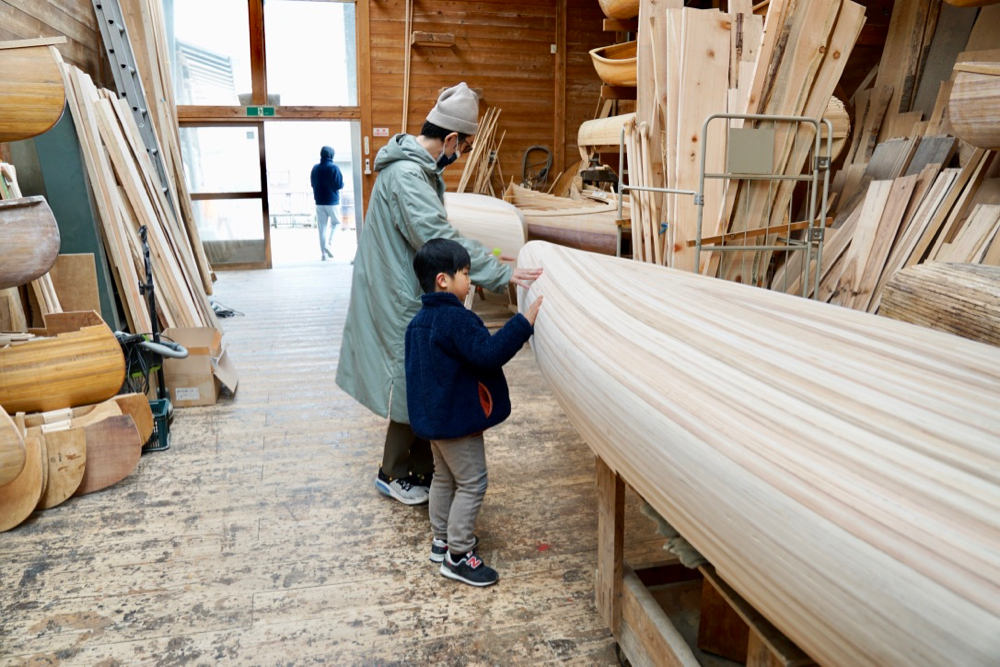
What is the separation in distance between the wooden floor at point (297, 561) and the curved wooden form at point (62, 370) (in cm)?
43

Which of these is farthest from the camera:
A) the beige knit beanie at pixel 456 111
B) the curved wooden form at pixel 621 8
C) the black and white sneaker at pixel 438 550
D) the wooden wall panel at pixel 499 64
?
→ the wooden wall panel at pixel 499 64

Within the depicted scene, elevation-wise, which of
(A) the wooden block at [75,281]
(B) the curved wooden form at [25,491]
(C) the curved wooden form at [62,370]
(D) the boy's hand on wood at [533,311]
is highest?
(D) the boy's hand on wood at [533,311]

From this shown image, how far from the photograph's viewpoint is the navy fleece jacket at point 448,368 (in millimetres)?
2139

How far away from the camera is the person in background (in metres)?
10.0

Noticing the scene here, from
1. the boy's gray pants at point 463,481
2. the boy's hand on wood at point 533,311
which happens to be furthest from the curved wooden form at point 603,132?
the boy's gray pants at point 463,481

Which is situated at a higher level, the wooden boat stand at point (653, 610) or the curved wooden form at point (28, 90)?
the curved wooden form at point (28, 90)

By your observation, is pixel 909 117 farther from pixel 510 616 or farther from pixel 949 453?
pixel 949 453

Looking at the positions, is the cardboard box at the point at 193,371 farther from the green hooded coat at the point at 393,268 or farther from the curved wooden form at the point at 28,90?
the green hooded coat at the point at 393,268

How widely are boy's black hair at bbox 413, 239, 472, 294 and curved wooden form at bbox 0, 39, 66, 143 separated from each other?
193 cm

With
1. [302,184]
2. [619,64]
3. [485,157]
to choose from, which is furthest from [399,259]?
[302,184]

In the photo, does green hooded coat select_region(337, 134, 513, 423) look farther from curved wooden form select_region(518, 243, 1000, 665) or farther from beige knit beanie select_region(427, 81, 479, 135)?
curved wooden form select_region(518, 243, 1000, 665)

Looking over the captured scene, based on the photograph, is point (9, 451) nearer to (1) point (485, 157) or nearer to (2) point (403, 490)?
(2) point (403, 490)

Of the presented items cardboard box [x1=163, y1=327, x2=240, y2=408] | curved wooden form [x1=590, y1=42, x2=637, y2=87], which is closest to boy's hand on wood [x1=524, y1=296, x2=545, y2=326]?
cardboard box [x1=163, y1=327, x2=240, y2=408]

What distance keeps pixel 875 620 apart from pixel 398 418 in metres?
2.08
